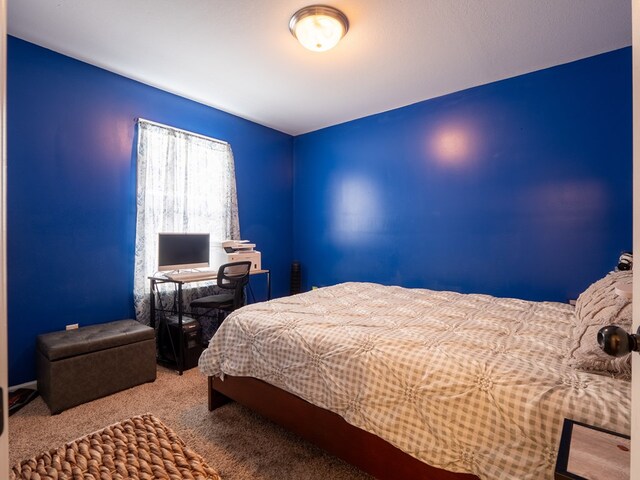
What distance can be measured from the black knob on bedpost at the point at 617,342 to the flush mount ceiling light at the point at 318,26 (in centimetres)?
229

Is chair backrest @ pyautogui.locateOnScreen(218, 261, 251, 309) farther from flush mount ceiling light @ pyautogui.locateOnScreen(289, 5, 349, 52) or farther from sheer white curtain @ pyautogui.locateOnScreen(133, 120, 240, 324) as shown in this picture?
flush mount ceiling light @ pyautogui.locateOnScreen(289, 5, 349, 52)

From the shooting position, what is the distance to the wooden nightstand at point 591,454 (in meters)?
0.80

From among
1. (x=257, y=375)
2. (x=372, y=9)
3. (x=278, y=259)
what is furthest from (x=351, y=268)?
(x=372, y=9)

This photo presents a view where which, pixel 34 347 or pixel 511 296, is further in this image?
pixel 511 296

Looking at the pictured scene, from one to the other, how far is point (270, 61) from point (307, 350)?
2389 millimetres

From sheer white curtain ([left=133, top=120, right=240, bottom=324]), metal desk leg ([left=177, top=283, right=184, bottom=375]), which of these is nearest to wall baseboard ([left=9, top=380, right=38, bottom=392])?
sheer white curtain ([left=133, top=120, right=240, bottom=324])

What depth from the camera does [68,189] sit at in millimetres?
2672

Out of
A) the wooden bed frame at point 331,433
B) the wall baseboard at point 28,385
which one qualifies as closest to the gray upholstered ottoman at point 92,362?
the wall baseboard at point 28,385

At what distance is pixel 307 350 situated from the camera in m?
1.68

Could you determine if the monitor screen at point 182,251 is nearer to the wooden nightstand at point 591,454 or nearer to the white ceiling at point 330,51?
the white ceiling at point 330,51

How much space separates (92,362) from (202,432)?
104 centimetres

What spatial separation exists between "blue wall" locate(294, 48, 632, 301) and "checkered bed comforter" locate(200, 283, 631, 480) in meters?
0.82

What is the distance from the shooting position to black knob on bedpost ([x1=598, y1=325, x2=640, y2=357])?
1.72 feet

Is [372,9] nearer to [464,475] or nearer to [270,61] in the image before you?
[270,61]
